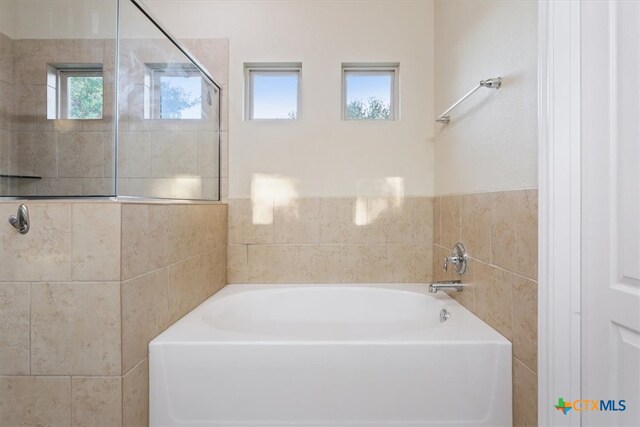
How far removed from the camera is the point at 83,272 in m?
1.11

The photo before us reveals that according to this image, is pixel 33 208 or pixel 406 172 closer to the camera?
pixel 33 208

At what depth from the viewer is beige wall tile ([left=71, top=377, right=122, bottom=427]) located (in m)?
1.11

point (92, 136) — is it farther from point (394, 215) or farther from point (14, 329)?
point (394, 215)

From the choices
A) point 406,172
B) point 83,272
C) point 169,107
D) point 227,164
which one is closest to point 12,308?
point 83,272

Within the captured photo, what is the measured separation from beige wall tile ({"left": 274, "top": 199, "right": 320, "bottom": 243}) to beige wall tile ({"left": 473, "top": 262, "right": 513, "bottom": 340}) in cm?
103

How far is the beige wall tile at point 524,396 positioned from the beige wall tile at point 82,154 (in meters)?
1.79

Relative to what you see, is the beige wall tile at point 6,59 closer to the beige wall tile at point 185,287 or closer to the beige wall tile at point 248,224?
the beige wall tile at point 248,224

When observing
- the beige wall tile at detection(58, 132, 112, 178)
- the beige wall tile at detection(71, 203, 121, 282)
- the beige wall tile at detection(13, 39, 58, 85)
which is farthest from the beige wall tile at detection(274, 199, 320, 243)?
the beige wall tile at detection(13, 39, 58, 85)

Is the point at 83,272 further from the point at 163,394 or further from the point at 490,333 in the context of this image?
the point at 490,333

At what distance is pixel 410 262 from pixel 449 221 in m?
0.46

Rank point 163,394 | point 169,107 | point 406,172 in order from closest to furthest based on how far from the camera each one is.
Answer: point 163,394
point 169,107
point 406,172

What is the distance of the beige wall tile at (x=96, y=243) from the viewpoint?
3.62 ft

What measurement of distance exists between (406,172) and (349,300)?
0.90 meters

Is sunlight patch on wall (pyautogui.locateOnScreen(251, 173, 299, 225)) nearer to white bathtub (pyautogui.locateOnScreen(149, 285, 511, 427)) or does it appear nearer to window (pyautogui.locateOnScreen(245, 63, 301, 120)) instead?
window (pyautogui.locateOnScreen(245, 63, 301, 120))
